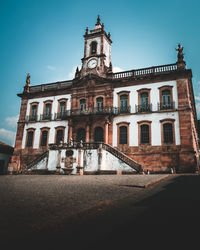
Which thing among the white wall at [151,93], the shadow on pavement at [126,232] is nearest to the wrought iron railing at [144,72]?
the white wall at [151,93]

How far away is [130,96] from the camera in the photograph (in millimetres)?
22531

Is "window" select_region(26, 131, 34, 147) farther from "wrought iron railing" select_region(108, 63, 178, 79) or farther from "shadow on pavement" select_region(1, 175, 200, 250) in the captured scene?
"shadow on pavement" select_region(1, 175, 200, 250)

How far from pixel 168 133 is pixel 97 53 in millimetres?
13532

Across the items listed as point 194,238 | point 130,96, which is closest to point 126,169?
point 130,96

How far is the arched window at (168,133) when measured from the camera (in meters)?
19.9

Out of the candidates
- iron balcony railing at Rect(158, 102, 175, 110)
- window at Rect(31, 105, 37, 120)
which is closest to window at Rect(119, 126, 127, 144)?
iron balcony railing at Rect(158, 102, 175, 110)

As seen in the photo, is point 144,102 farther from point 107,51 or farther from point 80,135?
point 107,51

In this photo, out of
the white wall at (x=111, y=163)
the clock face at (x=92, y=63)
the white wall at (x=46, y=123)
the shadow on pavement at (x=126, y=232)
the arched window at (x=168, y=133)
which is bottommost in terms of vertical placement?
the shadow on pavement at (x=126, y=232)

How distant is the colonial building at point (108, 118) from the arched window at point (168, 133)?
0.09 metres

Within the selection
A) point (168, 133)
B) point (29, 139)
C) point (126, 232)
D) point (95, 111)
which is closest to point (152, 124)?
point (168, 133)

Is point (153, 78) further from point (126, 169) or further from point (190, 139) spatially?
point (126, 169)

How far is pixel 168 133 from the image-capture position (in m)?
20.1

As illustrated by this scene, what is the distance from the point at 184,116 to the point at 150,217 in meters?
18.0

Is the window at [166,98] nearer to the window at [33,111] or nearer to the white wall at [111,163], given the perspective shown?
the white wall at [111,163]
